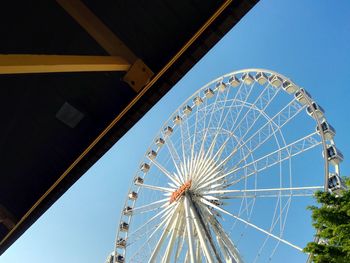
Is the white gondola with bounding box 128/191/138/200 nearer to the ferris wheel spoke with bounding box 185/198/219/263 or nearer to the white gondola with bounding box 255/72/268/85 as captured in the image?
the ferris wheel spoke with bounding box 185/198/219/263

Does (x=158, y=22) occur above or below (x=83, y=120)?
above

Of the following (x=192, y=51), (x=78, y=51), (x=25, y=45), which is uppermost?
(x=192, y=51)

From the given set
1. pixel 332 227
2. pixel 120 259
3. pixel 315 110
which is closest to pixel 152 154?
pixel 120 259

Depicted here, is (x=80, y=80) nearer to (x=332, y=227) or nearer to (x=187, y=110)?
(x=332, y=227)

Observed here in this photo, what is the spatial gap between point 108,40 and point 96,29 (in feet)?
0.45

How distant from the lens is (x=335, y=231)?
840 centimetres

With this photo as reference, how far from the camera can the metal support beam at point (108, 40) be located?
3.09 metres

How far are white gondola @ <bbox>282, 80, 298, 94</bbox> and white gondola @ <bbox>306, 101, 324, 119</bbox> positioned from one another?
1269 millimetres

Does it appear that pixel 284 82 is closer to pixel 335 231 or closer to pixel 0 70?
pixel 335 231

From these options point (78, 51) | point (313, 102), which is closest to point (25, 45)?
point (78, 51)

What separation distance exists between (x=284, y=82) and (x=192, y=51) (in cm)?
1784

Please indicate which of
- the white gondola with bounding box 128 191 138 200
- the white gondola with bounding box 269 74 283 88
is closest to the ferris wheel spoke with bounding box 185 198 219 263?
the white gondola with bounding box 128 191 138 200

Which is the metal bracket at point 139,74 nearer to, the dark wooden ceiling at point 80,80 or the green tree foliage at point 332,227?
the dark wooden ceiling at point 80,80

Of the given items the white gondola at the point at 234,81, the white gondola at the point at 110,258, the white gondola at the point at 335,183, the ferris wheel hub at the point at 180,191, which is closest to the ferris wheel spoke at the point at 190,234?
the ferris wheel hub at the point at 180,191
